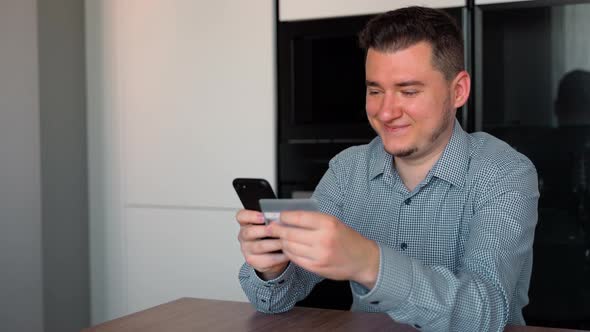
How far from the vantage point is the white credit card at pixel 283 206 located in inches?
41.0

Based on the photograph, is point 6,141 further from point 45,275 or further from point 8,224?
point 45,275

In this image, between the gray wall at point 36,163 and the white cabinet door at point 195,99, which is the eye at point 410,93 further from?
the gray wall at point 36,163

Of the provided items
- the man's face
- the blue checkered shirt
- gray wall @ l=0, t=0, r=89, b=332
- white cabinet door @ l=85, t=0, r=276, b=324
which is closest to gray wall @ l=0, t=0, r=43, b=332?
gray wall @ l=0, t=0, r=89, b=332

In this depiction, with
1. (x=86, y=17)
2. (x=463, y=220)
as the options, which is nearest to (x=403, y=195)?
(x=463, y=220)

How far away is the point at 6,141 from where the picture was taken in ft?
9.20

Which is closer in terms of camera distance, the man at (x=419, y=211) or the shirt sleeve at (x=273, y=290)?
the man at (x=419, y=211)

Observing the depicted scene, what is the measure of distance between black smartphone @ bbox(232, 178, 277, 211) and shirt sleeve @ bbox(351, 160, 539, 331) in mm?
217

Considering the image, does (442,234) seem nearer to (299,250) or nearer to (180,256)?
(299,250)

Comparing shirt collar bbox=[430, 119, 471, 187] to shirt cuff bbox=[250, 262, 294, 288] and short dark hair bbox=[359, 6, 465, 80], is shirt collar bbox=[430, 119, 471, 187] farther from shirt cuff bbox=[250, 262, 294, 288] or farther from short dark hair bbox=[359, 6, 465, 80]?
shirt cuff bbox=[250, 262, 294, 288]

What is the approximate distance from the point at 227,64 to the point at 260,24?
201 millimetres

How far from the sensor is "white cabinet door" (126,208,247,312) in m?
2.92

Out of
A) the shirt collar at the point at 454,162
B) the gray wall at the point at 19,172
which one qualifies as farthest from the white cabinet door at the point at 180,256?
the shirt collar at the point at 454,162

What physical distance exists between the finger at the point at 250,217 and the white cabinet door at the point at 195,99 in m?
1.56

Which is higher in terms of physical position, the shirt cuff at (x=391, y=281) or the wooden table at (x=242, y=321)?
the shirt cuff at (x=391, y=281)
